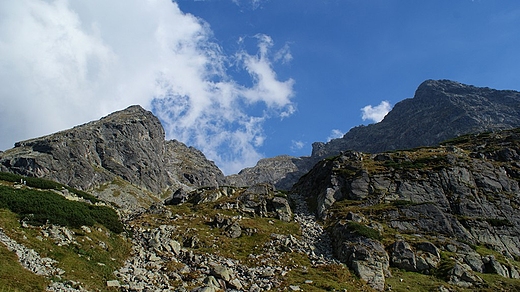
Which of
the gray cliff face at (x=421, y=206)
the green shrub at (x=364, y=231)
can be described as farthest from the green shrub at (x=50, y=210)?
the green shrub at (x=364, y=231)

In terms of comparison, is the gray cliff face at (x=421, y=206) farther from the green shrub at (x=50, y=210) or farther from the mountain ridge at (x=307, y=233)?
the green shrub at (x=50, y=210)

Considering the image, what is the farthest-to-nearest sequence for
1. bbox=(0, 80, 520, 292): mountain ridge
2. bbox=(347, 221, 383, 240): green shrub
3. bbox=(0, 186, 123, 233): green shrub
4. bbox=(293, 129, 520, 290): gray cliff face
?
bbox=(347, 221, 383, 240): green shrub, bbox=(293, 129, 520, 290): gray cliff face, bbox=(0, 186, 123, 233): green shrub, bbox=(0, 80, 520, 292): mountain ridge

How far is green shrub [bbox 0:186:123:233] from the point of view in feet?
104

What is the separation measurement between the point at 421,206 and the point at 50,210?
49965mm

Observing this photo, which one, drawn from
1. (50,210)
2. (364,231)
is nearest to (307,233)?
(364,231)

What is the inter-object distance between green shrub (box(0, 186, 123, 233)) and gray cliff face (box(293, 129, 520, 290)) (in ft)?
87.4

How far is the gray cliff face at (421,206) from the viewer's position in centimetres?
4144

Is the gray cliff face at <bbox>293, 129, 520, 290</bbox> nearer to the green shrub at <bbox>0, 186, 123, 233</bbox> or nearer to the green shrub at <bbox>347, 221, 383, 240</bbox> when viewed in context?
the green shrub at <bbox>347, 221, 383, 240</bbox>

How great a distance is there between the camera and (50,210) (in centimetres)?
3319

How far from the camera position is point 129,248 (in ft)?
115

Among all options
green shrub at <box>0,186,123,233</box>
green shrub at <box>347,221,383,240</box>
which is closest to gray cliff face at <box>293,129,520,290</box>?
green shrub at <box>347,221,383,240</box>

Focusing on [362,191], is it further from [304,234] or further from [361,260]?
[361,260]

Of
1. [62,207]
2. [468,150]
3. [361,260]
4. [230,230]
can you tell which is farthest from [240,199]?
[468,150]

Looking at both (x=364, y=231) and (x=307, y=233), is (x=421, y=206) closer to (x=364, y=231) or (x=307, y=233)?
(x=364, y=231)
